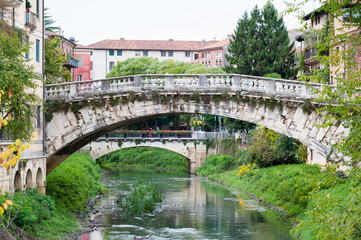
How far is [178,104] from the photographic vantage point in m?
31.8

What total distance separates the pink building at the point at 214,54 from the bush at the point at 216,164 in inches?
1497

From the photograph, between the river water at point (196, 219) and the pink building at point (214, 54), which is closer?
the river water at point (196, 219)

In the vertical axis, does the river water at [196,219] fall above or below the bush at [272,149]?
below

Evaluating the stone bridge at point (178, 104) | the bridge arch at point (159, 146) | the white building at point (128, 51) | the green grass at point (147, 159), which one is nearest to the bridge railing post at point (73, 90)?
the stone bridge at point (178, 104)

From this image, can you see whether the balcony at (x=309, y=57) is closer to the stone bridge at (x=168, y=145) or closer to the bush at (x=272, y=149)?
the bush at (x=272, y=149)

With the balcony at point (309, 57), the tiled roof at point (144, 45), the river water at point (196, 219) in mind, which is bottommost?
the river water at point (196, 219)

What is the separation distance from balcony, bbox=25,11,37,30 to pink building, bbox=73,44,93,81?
72681 millimetres

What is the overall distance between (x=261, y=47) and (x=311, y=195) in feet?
128

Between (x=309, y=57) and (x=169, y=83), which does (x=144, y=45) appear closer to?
(x=309, y=57)

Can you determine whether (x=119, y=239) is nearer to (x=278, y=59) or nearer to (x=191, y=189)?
(x=191, y=189)

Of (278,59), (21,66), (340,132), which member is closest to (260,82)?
(340,132)

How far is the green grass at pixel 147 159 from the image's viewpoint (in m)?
76.9

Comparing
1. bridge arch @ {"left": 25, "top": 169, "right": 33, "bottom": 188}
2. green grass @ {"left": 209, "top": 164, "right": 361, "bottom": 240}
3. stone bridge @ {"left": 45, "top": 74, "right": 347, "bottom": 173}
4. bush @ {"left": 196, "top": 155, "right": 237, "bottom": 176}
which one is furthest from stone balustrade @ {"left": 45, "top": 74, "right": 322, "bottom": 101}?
bush @ {"left": 196, "top": 155, "right": 237, "bottom": 176}

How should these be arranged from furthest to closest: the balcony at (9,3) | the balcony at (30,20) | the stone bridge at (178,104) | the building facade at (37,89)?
the stone bridge at (178,104) → the balcony at (30,20) → the building facade at (37,89) → the balcony at (9,3)
